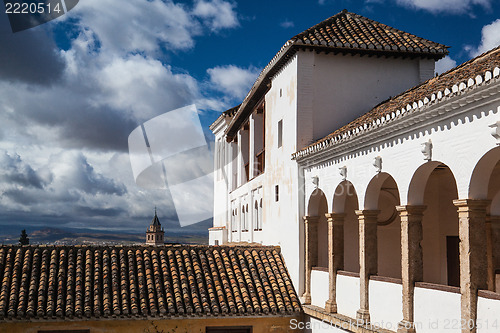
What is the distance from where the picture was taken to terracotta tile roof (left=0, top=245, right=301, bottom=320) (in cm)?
1294

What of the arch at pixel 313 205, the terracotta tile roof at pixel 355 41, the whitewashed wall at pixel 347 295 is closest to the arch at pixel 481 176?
the whitewashed wall at pixel 347 295

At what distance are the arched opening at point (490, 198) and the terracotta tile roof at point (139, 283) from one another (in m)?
4.91

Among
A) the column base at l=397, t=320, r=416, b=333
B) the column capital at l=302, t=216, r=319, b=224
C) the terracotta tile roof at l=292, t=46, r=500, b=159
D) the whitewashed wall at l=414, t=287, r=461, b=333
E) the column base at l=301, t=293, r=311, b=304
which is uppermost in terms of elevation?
the terracotta tile roof at l=292, t=46, r=500, b=159

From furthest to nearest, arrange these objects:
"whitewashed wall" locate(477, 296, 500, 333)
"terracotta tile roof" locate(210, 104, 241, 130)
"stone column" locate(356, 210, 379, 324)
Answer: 1. "terracotta tile roof" locate(210, 104, 241, 130)
2. "stone column" locate(356, 210, 379, 324)
3. "whitewashed wall" locate(477, 296, 500, 333)

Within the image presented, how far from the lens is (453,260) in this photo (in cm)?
1376

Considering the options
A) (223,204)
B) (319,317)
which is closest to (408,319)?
(319,317)

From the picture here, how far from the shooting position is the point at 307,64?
14859mm

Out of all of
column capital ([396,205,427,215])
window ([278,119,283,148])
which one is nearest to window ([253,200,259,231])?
window ([278,119,283,148])

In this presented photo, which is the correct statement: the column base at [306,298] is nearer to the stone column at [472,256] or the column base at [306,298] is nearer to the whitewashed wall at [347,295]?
the whitewashed wall at [347,295]

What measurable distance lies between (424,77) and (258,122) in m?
6.62

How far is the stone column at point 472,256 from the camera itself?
786 cm

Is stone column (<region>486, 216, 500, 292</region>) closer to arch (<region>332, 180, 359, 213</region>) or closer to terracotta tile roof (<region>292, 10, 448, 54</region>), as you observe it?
arch (<region>332, 180, 359, 213</region>)

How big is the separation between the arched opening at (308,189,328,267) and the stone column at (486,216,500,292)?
176 inches

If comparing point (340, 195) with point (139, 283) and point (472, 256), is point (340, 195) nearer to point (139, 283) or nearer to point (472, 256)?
point (472, 256)
